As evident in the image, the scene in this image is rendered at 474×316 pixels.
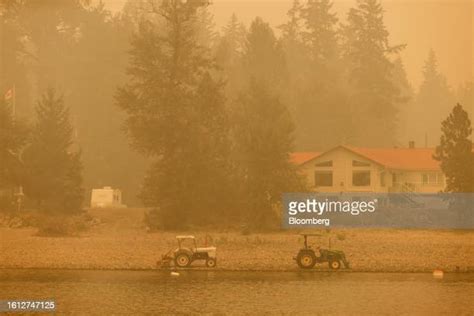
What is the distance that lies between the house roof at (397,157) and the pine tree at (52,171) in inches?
751

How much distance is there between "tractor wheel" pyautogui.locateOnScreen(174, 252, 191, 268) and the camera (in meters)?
28.8

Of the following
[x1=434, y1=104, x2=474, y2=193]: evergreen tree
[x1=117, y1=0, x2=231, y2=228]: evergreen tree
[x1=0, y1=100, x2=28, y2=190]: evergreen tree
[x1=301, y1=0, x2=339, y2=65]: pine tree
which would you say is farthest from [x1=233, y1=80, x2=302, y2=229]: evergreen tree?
[x1=301, y1=0, x2=339, y2=65]: pine tree

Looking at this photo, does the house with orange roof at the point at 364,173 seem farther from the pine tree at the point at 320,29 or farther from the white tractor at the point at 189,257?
the pine tree at the point at 320,29

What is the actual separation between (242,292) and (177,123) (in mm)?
30874

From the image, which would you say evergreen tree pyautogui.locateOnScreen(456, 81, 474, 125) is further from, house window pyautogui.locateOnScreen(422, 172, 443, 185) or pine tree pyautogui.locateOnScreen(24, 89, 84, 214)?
pine tree pyautogui.locateOnScreen(24, 89, 84, 214)

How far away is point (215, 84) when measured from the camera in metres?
55.4

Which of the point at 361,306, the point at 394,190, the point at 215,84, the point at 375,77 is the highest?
the point at 375,77

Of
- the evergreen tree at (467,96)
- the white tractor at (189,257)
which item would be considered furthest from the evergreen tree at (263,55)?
the white tractor at (189,257)

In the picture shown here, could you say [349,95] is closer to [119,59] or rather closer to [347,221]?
[119,59]

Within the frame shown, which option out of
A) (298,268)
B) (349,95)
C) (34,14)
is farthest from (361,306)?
(349,95)

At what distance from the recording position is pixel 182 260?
28.9 metres

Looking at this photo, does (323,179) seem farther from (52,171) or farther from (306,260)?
(306,260)

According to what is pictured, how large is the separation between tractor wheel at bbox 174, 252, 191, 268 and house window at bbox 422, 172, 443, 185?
132 feet

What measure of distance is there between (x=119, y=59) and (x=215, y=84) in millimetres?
28264
